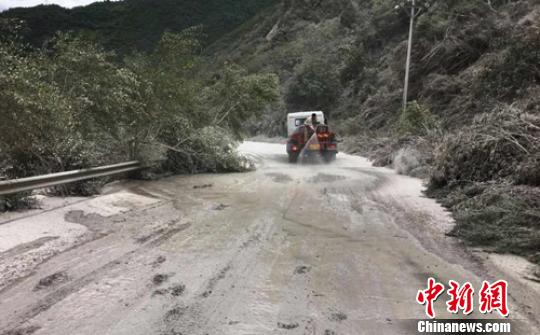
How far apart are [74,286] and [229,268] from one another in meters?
1.53

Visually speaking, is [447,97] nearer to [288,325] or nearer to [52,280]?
[288,325]

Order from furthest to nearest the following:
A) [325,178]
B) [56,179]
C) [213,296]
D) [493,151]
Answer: [325,178] → [493,151] → [56,179] → [213,296]

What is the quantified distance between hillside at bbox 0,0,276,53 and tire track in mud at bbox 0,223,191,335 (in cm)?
4862

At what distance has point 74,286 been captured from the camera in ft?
13.8

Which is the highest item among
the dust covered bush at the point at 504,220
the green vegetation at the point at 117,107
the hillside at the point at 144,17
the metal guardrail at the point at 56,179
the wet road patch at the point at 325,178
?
the hillside at the point at 144,17

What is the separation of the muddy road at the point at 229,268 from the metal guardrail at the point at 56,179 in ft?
1.89

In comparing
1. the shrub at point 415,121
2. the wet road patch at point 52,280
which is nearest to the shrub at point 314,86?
the shrub at point 415,121

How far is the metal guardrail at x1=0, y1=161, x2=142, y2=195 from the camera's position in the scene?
6984 mm

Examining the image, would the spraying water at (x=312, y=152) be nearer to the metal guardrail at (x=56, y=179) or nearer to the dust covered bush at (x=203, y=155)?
the dust covered bush at (x=203, y=155)

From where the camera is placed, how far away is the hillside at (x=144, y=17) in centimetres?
5766

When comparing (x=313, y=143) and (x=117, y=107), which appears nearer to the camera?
(x=117, y=107)

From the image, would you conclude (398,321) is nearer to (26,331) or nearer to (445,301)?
(445,301)

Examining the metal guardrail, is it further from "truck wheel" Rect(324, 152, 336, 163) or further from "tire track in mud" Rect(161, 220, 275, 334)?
"truck wheel" Rect(324, 152, 336, 163)

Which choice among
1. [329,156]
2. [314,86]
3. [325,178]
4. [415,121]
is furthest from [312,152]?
[314,86]
